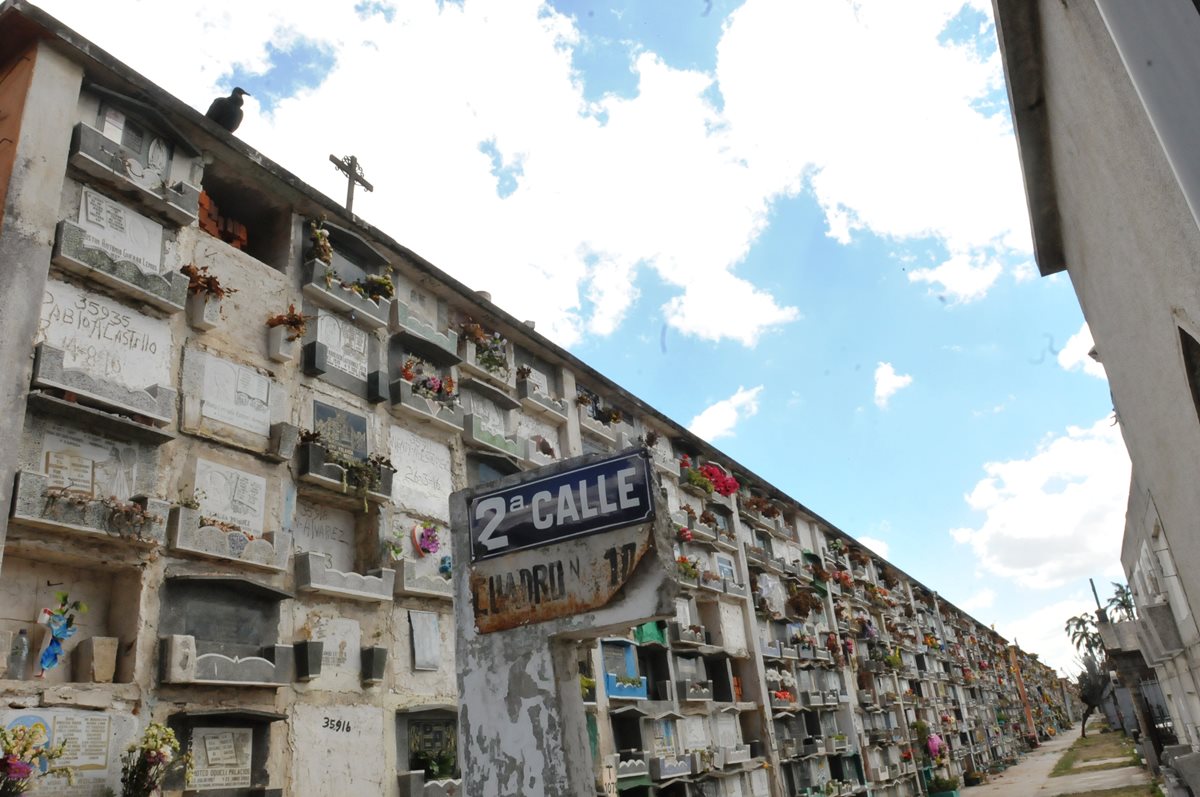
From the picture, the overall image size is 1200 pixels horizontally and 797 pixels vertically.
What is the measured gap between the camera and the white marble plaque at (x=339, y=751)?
11375 millimetres

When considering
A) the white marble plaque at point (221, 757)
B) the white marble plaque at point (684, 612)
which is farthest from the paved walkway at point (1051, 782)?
the white marble plaque at point (221, 757)

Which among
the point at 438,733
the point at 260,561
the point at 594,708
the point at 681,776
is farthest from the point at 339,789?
the point at 681,776

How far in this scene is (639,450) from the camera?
5.71 m

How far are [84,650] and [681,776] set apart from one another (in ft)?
47.6

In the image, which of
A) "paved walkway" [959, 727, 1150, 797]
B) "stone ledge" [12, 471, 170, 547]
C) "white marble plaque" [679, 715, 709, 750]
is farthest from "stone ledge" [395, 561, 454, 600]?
"paved walkway" [959, 727, 1150, 797]

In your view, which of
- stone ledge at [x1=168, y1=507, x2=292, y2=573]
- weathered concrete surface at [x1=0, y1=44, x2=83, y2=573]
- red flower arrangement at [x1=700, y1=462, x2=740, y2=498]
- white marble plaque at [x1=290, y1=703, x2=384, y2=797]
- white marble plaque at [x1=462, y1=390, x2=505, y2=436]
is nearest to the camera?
weathered concrete surface at [x1=0, y1=44, x2=83, y2=573]

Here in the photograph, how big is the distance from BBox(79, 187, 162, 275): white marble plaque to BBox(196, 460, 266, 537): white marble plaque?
9.23 ft

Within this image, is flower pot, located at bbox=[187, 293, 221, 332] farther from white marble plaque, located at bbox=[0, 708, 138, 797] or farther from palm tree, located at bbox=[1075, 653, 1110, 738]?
palm tree, located at bbox=[1075, 653, 1110, 738]

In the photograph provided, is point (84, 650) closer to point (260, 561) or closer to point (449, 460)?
point (260, 561)

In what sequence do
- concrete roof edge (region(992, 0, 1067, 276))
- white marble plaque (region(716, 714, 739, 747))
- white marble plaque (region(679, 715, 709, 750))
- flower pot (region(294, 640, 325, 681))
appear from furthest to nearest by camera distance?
white marble plaque (region(716, 714, 739, 747)), white marble plaque (region(679, 715, 709, 750)), flower pot (region(294, 640, 325, 681)), concrete roof edge (region(992, 0, 1067, 276))

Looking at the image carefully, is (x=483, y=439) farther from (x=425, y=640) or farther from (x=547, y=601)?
(x=547, y=601)

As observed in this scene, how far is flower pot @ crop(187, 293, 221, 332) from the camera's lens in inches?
464

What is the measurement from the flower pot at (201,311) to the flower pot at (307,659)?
15.3ft

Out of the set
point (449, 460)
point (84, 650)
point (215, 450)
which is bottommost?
point (84, 650)
